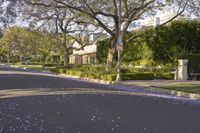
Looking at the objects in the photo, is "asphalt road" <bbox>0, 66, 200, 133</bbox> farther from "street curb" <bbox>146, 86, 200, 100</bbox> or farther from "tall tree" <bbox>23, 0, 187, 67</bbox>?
"tall tree" <bbox>23, 0, 187, 67</bbox>

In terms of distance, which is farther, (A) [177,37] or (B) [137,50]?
(B) [137,50]

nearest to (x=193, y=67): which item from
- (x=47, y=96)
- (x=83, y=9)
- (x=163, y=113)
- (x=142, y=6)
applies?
(x=142, y=6)

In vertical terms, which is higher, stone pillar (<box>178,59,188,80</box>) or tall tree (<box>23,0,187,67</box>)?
tall tree (<box>23,0,187,67</box>)

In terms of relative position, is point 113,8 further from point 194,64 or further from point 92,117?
point 92,117

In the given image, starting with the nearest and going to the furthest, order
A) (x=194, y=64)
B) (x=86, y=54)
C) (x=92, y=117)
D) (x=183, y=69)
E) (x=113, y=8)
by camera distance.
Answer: (x=92, y=117) → (x=183, y=69) → (x=194, y=64) → (x=113, y=8) → (x=86, y=54)

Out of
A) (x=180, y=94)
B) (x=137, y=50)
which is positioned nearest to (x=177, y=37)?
(x=137, y=50)

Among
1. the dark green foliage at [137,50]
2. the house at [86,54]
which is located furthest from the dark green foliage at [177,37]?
the house at [86,54]

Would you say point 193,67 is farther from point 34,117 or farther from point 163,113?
point 34,117

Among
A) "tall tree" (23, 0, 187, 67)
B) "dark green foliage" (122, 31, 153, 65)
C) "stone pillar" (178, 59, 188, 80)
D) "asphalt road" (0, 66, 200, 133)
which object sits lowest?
"asphalt road" (0, 66, 200, 133)

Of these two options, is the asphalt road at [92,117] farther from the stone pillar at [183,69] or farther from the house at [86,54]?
the house at [86,54]

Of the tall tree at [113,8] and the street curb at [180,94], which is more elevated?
the tall tree at [113,8]

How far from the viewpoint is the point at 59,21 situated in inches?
2579

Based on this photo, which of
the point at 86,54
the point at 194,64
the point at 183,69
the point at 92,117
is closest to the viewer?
the point at 92,117

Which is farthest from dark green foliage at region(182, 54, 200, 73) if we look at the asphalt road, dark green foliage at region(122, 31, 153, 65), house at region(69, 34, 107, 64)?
house at region(69, 34, 107, 64)
